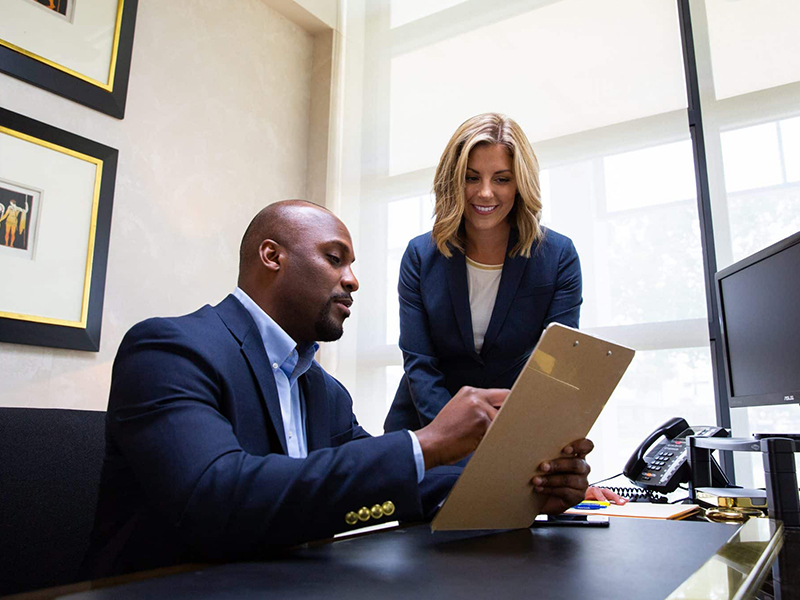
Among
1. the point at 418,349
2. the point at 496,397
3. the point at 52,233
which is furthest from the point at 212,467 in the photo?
the point at 52,233

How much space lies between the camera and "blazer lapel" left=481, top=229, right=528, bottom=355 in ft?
5.30

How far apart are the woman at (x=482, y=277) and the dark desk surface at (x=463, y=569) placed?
2.57 ft

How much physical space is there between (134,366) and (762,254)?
148 cm

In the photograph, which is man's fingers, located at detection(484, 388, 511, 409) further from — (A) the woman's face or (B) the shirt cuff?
(A) the woman's face

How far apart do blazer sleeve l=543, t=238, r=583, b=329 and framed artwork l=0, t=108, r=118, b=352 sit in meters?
1.61

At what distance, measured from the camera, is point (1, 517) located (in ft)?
3.40

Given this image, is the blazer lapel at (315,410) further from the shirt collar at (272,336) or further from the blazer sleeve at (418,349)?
the blazer sleeve at (418,349)

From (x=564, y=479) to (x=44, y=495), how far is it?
83 cm

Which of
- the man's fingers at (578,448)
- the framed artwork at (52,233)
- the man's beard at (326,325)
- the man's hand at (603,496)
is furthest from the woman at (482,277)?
the framed artwork at (52,233)

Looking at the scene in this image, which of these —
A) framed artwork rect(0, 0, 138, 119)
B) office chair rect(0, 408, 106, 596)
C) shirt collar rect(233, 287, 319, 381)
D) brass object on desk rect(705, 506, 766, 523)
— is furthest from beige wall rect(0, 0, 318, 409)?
brass object on desk rect(705, 506, 766, 523)

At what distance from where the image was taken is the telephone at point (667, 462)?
168 cm

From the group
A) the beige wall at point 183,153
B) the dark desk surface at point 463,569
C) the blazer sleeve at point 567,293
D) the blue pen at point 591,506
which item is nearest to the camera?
the dark desk surface at point 463,569

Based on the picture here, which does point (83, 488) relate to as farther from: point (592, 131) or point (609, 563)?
point (592, 131)

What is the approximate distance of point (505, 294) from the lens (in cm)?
163
